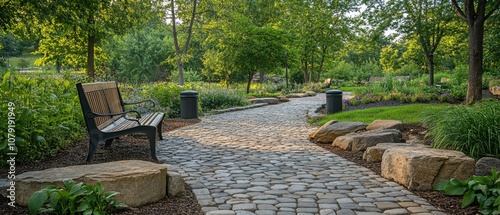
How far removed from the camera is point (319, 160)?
7.08m

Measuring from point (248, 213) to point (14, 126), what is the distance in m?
2.96

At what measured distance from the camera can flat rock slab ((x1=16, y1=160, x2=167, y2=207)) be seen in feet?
13.6

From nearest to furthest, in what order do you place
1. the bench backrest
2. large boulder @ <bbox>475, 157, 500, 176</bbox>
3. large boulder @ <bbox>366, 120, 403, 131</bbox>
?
1. large boulder @ <bbox>475, 157, 500, 176</bbox>
2. the bench backrest
3. large boulder @ <bbox>366, 120, 403, 131</bbox>

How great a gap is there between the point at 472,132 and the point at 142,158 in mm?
4983

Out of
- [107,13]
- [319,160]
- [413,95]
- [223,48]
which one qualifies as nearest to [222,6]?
[223,48]

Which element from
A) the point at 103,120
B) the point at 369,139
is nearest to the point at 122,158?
the point at 103,120

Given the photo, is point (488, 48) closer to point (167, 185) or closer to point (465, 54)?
point (465, 54)

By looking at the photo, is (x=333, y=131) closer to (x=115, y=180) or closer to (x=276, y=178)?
(x=276, y=178)

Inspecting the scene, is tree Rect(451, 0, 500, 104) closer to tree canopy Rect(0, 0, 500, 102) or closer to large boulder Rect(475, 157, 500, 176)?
tree canopy Rect(0, 0, 500, 102)

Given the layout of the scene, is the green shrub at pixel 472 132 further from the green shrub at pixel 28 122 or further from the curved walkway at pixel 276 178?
the green shrub at pixel 28 122

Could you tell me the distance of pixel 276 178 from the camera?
574 centimetres

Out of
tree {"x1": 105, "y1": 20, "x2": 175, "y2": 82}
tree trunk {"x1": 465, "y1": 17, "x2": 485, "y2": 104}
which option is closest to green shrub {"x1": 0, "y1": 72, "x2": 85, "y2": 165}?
tree trunk {"x1": 465, "y1": 17, "x2": 485, "y2": 104}

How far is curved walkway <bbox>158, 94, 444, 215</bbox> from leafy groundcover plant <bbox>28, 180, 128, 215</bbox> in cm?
107

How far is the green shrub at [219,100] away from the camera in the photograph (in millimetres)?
17533
